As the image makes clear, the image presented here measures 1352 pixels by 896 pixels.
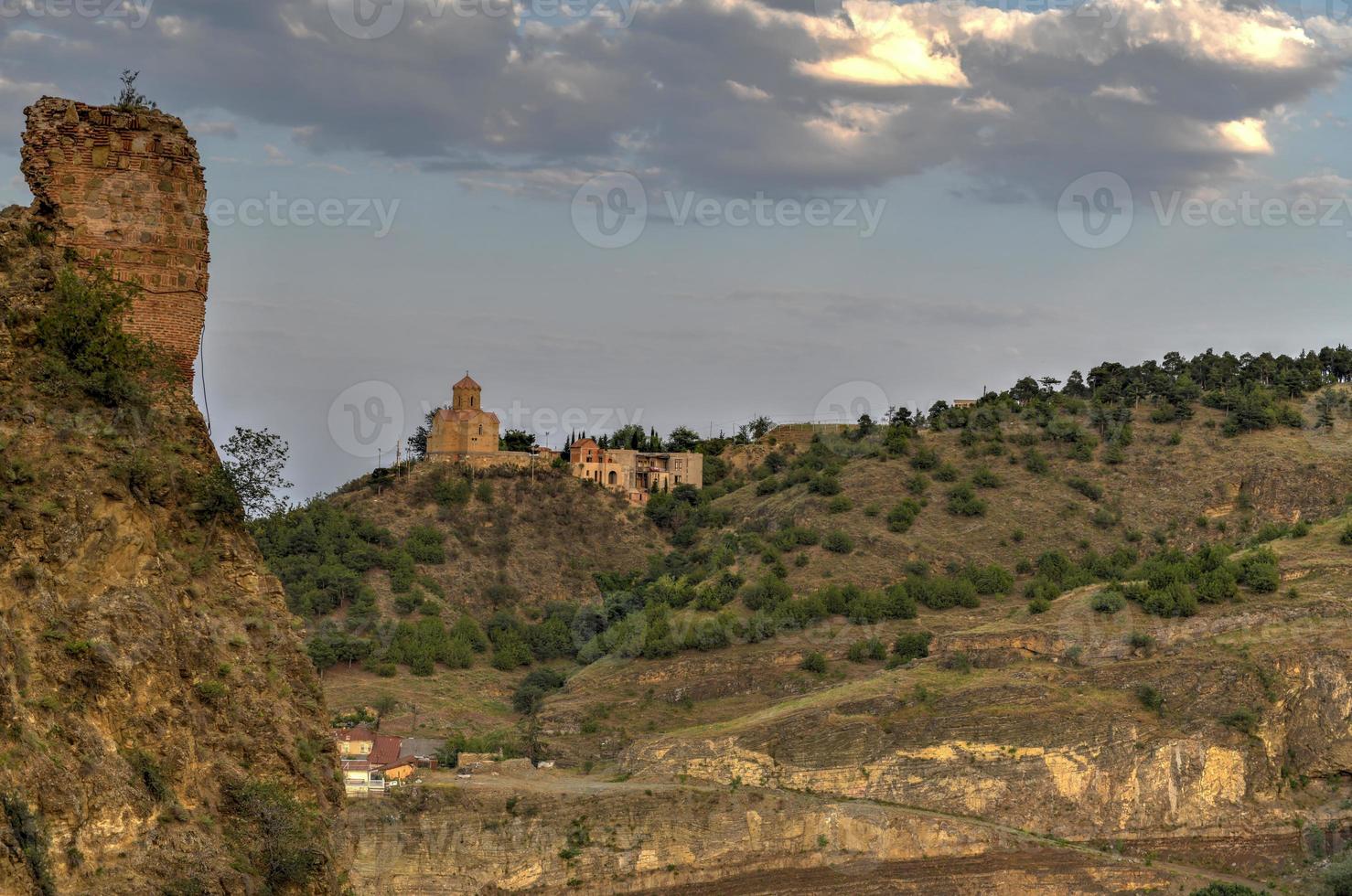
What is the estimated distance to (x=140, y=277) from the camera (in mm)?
21047

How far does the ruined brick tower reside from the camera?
821 inches

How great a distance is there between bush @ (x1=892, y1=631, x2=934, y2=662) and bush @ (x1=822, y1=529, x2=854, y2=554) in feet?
46.4

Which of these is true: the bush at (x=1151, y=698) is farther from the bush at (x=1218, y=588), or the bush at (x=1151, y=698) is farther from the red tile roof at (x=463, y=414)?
the red tile roof at (x=463, y=414)

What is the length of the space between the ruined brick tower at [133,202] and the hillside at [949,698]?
1571 inches

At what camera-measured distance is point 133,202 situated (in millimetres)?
21234

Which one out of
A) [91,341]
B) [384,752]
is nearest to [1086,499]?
[384,752]

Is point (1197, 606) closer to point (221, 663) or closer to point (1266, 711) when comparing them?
point (1266, 711)

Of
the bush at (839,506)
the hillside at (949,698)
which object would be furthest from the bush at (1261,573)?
the bush at (839,506)

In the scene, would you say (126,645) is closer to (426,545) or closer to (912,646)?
(912,646)

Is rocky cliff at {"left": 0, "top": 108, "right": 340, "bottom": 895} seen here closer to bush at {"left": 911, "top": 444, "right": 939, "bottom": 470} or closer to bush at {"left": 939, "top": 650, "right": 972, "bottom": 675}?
bush at {"left": 939, "top": 650, "right": 972, "bottom": 675}

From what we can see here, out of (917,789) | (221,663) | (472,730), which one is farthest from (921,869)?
(221,663)

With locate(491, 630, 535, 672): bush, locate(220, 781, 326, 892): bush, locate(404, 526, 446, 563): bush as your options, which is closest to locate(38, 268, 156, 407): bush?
locate(220, 781, 326, 892): bush

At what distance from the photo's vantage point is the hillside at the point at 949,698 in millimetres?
63719

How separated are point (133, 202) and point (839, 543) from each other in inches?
3049
